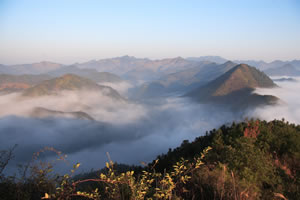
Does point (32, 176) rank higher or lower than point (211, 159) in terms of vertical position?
higher

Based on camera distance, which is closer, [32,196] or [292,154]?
[32,196]

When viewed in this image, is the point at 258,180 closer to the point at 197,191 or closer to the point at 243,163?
the point at 243,163

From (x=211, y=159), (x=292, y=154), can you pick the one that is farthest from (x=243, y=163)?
(x=292, y=154)

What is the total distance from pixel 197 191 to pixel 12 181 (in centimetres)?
496

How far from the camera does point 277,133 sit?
11.1 meters

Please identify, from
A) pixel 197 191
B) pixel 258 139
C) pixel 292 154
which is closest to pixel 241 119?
pixel 258 139

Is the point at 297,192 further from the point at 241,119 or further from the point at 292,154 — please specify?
the point at 241,119

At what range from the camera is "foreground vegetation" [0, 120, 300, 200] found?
3.89 meters

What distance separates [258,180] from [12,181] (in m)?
7.43

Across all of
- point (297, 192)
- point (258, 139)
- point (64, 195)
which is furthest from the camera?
point (258, 139)

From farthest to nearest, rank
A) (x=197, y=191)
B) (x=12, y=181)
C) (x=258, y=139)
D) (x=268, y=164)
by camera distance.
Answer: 1. (x=258, y=139)
2. (x=268, y=164)
3. (x=197, y=191)
4. (x=12, y=181)

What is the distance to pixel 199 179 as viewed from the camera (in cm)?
608

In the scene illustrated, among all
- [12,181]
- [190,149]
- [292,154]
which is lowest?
[190,149]

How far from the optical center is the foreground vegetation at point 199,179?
3887mm
